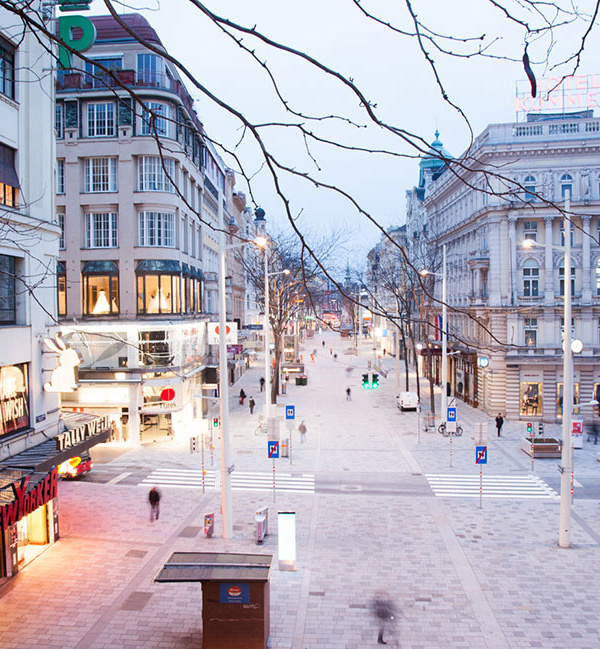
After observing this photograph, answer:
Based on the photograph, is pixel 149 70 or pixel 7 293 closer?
pixel 7 293

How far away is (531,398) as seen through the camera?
123ft

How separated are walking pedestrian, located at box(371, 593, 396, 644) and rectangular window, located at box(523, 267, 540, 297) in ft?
95.4

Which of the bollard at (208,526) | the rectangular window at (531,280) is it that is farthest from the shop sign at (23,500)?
the rectangular window at (531,280)

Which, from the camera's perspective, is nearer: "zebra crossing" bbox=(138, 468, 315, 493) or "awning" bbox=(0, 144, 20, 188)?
"awning" bbox=(0, 144, 20, 188)

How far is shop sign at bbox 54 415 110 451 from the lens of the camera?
609 inches

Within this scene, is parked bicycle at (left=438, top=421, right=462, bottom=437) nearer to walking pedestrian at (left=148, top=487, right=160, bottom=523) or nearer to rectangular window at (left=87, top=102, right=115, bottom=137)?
walking pedestrian at (left=148, top=487, right=160, bottom=523)

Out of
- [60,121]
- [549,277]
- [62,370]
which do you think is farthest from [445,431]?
[60,121]

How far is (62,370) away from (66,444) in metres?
2.02

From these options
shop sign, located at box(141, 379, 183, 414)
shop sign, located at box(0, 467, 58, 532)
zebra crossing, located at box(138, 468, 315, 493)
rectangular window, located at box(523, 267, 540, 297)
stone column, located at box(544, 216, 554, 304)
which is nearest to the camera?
shop sign, located at box(0, 467, 58, 532)

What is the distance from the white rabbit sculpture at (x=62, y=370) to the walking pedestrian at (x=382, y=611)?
30.5 ft

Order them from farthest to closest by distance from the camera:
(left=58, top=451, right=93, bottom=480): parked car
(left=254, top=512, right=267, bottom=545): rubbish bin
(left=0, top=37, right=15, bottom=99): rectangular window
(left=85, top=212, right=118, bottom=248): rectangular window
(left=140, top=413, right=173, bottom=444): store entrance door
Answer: (left=85, top=212, right=118, bottom=248): rectangular window, (left=140, top=413, right=173, bottom=444): store entrance door, (left=58, top=451, right=93, bottom=480): parked car, (left=254, top=512, right=267, bottom=545): rubbish bin, (left=0, top=37, right=15, bottom=99): rectangular window

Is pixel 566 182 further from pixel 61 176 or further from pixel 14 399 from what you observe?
pixel 14 399

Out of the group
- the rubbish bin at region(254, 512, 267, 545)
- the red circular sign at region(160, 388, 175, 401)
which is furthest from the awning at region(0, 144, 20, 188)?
the red circular sign at region(160, 388, 175, 401)

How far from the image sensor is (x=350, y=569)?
14367 mm
